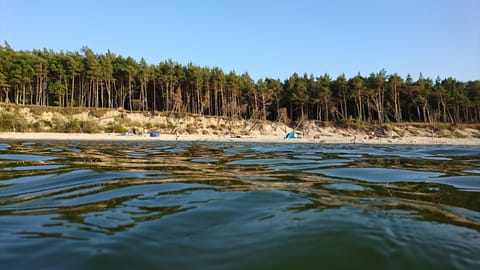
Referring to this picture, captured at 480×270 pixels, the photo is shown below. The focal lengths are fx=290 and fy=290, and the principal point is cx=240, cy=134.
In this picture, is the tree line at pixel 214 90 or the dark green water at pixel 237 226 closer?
the dark green water at pixel 237 226

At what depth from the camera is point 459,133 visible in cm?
5491

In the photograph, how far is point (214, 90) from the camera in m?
68.5

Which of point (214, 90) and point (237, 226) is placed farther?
point (214, 90)

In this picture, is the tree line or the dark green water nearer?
the dark green water

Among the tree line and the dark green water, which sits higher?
the tree line

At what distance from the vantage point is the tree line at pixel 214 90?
192 ft

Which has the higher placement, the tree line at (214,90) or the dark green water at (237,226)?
the tree line at (214,90)

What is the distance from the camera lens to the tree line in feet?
192

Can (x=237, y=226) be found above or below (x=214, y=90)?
below

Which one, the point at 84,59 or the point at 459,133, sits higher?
the point at 84,59

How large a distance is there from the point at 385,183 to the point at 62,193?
5837mm

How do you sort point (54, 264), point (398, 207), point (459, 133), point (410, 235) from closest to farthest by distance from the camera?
point (54, 264) < point (410, 235) < point (398, 207) < point (459, 133)

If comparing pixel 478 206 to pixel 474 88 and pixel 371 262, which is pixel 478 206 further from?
pixel 474 88

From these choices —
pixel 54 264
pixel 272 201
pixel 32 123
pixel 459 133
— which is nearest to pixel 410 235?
pixel 272 201
